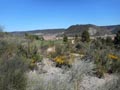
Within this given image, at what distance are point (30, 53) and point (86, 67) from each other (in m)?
8.07

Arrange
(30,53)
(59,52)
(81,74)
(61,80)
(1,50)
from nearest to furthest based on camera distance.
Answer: (61,80)
(81,74)
(1,50)
(30,53)
(59,52)

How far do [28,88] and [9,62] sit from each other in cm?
172

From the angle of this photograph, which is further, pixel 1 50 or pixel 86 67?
pixel 1 50

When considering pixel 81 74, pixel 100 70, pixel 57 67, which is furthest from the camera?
pixel 57 67

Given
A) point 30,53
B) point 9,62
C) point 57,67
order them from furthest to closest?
point 30,53 < point 57,67 < point 9,62

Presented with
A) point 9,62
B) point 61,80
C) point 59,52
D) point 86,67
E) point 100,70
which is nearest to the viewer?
point 61,80

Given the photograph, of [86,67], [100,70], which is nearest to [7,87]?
[86,67]

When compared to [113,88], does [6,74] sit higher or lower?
higher

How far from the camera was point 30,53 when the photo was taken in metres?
18.5

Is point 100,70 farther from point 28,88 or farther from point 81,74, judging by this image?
point 28,88

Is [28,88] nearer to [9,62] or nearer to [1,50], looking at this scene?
[9,62]

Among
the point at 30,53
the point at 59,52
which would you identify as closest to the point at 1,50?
the point at 30,53

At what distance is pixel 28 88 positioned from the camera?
7656 millimetres

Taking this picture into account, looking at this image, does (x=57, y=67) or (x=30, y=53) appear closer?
(x=57, y=67)
